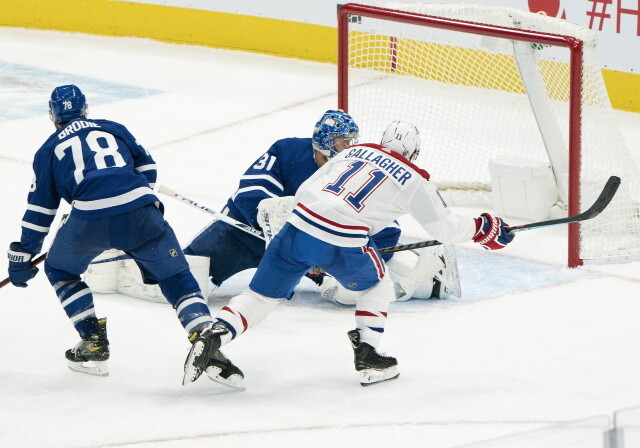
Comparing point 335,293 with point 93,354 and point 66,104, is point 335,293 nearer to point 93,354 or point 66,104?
point 93,354

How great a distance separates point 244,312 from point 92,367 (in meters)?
0.56

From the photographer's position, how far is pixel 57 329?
4.37 meters

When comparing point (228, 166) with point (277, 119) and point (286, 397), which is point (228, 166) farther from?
point (286, 397)

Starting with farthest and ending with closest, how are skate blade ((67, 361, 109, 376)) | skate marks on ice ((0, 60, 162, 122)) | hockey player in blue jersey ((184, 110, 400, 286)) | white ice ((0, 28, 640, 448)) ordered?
1. skate marks on ice ((0, 60, 162, 122))
2. hockey player in blue jersey ((184, 110, 400, 286))
3. skate blade ((67, 361, 109, 376))
4. white ice ((0, 28, 640, 448))

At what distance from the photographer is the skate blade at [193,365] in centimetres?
362

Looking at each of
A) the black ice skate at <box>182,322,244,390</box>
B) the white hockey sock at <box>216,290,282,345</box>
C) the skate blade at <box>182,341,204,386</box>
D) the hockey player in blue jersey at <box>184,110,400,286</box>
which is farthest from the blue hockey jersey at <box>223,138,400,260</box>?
the skate blade at <box>182,341,204,386</box>

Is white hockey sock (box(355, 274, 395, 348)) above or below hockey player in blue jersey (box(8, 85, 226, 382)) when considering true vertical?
below

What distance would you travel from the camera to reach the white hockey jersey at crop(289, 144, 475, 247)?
12.1ft

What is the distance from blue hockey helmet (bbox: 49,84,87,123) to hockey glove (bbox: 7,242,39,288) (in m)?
0.43

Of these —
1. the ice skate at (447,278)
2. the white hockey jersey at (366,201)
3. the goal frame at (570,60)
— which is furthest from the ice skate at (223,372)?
the goal frame at (570,60)

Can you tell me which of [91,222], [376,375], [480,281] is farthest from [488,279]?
[91,222]

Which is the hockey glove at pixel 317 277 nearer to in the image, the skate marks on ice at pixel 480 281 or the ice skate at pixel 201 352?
the skate marks on ice at pixel 480 281

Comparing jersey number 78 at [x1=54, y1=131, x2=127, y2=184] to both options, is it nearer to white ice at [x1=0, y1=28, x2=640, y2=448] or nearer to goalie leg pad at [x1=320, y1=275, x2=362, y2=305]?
white ice at [x1=0, y1=28, x2=640, y2=448]

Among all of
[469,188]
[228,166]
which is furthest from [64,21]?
[469,188]
